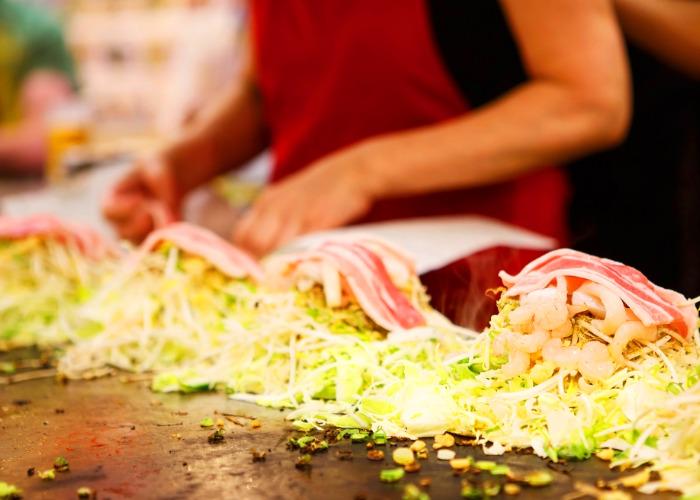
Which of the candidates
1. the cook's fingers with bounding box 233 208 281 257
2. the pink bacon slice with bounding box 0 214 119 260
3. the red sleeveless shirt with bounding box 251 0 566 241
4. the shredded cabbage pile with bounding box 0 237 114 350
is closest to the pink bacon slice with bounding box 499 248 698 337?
the cook's fingers with bounding box 233 208 281 257

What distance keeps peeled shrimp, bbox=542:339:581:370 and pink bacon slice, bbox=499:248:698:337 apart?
0.09 metres

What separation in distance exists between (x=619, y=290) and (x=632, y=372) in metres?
0.13

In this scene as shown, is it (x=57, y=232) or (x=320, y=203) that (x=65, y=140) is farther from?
(x=320, y=203)

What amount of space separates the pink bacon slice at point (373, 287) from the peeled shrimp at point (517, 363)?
0.33 meters

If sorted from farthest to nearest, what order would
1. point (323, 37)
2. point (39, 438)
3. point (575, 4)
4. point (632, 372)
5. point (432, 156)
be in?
point (323, 37), point (432, 156), point (575, 4), point (39, 438), point (632, 372)

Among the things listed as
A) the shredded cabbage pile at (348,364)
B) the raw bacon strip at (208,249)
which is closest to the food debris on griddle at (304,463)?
the shredded cabbage pile at (348,364)

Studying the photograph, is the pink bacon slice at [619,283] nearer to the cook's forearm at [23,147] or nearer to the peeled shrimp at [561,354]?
the peeled shrimp at [561,354]

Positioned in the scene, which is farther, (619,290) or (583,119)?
(583,119)

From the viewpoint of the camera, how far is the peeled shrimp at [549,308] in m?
1.43

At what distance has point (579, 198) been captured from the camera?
9.73 ft

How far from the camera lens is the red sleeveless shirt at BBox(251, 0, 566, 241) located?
2.62 metres

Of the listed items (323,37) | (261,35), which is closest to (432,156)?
(323,37)

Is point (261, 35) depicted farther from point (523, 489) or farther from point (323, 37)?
point (523, 489)

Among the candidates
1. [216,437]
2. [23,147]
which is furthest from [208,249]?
[23,147]
